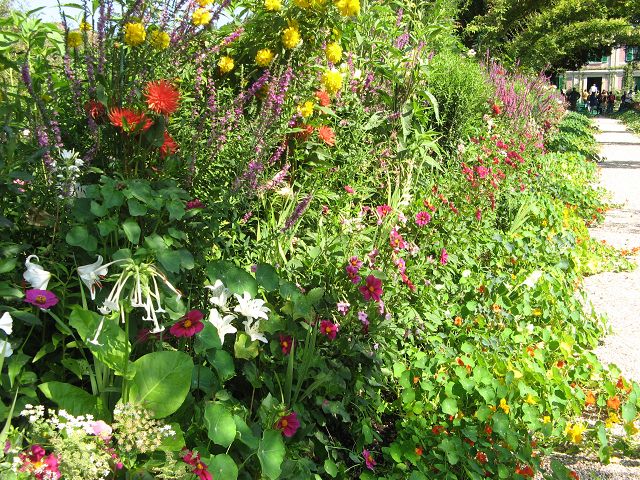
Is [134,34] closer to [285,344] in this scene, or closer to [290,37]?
[290,37]

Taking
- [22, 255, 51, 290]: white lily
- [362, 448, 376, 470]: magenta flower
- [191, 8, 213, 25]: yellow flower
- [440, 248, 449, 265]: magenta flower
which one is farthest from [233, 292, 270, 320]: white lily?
[440, 248, 449, 265]: magenta flower

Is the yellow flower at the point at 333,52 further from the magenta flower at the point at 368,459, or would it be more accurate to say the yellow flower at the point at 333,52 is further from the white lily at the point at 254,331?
the magenta flower at the point at 368,459

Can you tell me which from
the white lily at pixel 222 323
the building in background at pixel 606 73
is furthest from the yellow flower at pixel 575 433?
the building in background at pixel 606 73

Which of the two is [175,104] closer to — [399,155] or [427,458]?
[427,458]

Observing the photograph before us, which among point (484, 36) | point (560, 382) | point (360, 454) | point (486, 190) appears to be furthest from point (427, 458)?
point (484, 36)

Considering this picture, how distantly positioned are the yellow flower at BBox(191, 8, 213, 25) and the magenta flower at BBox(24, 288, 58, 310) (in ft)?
4.23

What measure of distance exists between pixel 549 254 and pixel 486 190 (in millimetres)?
708

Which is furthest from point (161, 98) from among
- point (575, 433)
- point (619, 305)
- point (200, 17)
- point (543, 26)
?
point (543, 26)

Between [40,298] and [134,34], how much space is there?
41.9 inches

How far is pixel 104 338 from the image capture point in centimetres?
175

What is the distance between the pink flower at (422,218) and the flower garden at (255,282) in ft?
0.07

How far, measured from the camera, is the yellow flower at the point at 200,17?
2.52 meters

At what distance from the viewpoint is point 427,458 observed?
7.88 ft

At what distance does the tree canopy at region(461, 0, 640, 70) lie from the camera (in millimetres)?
15850
